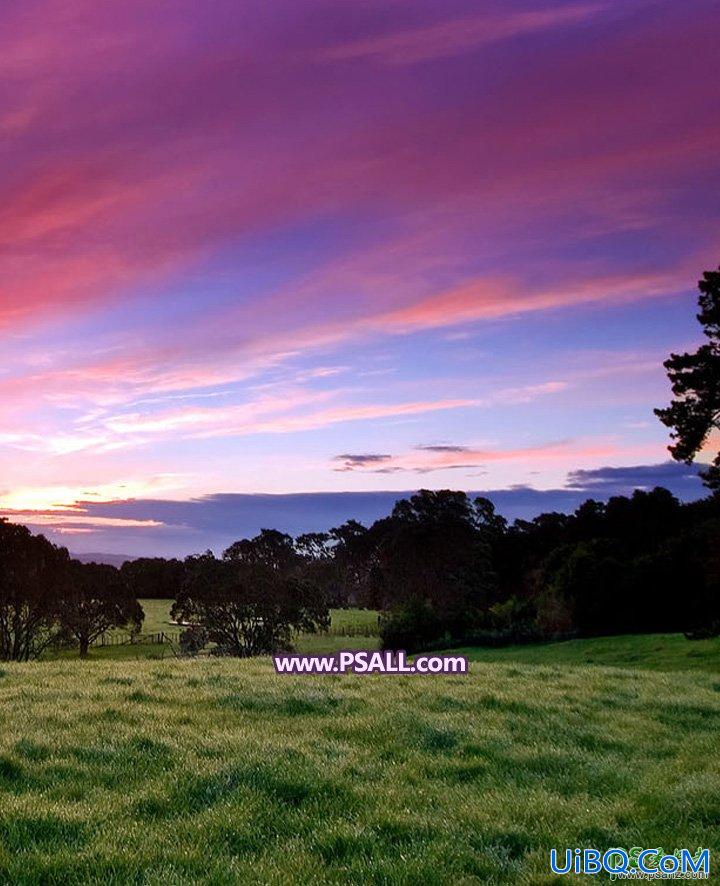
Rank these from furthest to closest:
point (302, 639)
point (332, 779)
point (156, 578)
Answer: point (156, 578) → point (302, 639) → point (332, 779)

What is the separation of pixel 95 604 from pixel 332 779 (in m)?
70.1

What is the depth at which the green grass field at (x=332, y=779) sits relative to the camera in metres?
9.12

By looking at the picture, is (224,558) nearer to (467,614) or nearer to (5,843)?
(467,614)

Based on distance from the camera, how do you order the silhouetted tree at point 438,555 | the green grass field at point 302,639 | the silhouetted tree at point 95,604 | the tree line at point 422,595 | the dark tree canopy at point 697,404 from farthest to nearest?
the silhouetted tree at point 438,555, the green grass field at point 302,639, the silhouetted tree at point 95,604, the tree line at point 422,595, the dark tree canopy at point 697,404

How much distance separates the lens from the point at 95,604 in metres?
76.5

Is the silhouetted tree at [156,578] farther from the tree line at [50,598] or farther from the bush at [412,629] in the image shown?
the bush at [412,629]

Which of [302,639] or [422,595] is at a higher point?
[422,595]

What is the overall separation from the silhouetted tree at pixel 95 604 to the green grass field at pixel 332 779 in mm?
54979

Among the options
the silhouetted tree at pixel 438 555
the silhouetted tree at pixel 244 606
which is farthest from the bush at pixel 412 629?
the silhouetted tree at pixel 438 555

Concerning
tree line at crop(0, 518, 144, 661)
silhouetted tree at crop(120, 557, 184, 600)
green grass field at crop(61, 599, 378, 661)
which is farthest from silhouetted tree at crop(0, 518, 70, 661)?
silhouetted tree at crop(120, 557, 184, 600)

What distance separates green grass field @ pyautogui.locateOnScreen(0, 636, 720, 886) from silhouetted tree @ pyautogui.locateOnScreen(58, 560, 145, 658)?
5498 centimetres

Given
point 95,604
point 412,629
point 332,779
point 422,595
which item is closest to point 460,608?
point 422,595

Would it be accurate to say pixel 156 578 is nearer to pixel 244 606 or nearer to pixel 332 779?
pixel 244 606

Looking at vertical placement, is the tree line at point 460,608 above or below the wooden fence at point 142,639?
above
